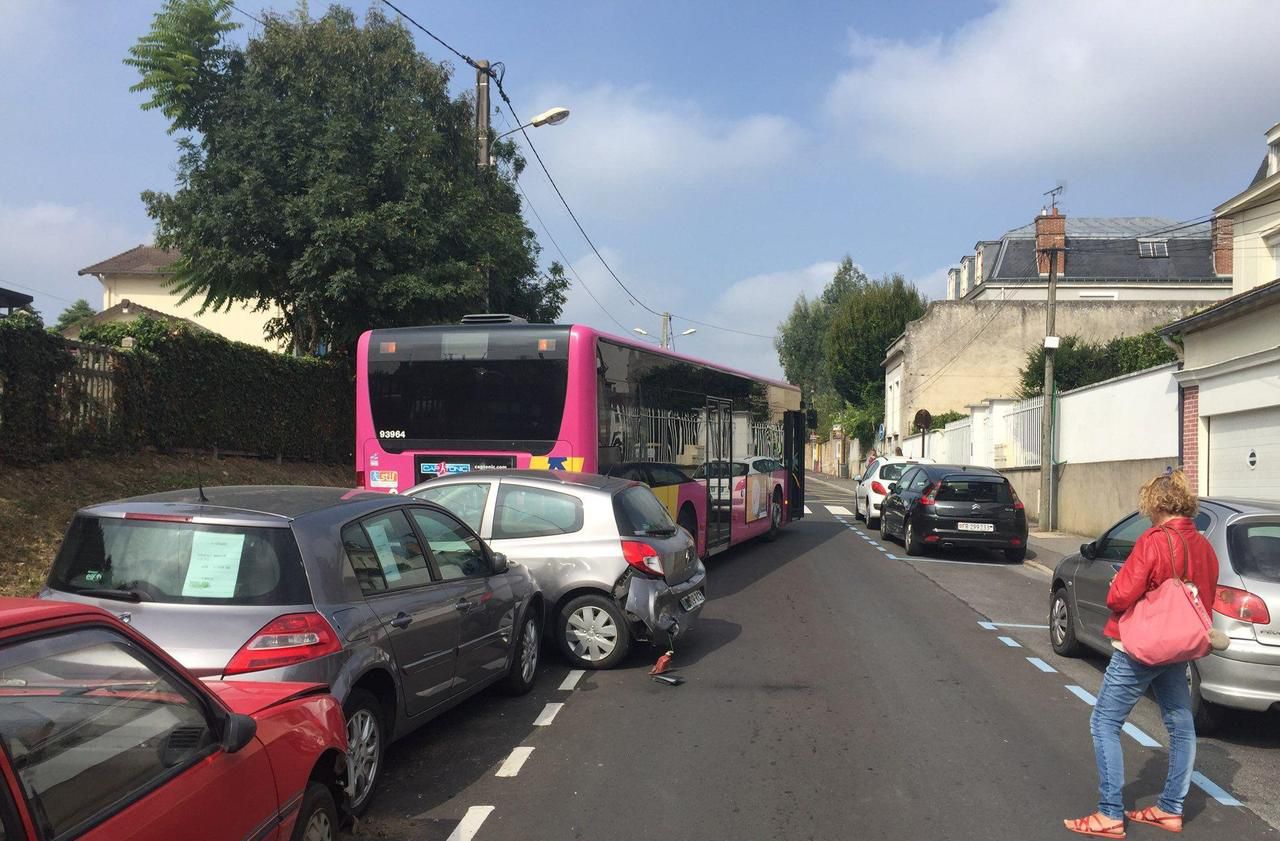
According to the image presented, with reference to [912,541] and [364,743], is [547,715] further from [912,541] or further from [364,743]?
[912,541]

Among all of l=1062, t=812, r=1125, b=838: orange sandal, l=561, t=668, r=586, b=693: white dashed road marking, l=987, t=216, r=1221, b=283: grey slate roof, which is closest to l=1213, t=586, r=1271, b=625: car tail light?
l=1062, t=812, r=1125, b=838: orange sandal

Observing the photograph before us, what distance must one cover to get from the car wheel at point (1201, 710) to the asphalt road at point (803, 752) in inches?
4.9

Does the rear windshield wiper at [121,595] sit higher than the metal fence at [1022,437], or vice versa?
the metal fence at [1022,437]

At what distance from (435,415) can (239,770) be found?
8459 millimetres

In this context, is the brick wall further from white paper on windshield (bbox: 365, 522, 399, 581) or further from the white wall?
white paper on windshield (bbox: 365, 522, 399, 581)

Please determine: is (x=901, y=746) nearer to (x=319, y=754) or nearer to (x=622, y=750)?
(x=622, y=750)

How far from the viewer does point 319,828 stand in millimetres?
3545

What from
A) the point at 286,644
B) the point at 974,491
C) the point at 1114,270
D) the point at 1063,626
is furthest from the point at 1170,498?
the point at 1114,270

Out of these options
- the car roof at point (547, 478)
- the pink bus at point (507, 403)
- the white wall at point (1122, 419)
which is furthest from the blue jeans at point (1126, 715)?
the white wall at point (1122, 419)

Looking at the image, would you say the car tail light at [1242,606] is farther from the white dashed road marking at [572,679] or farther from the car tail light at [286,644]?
the car tail light at [286,644]

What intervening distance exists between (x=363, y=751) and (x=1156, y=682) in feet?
12.8

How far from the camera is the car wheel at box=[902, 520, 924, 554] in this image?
56.0 feet

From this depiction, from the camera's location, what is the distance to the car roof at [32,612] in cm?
230

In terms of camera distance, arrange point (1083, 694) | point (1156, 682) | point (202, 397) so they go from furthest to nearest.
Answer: point (202, 397), point (1083, 694), point (1156, 682)
